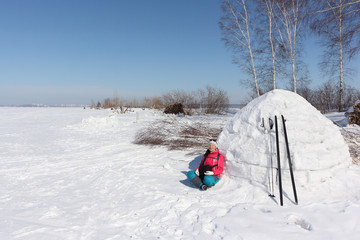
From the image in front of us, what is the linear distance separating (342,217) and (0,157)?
726 centimetres

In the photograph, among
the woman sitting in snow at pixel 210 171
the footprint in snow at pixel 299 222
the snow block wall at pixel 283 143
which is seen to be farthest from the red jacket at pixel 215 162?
the footprint in snow at pixel 299 222

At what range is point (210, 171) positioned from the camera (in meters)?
3.24

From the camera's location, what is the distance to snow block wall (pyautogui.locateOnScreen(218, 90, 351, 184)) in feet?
9.50

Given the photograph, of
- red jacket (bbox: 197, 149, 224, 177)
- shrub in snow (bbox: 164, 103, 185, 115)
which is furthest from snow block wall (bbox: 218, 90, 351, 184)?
shrub in snow (bbox: 164, 103, 185, 115)

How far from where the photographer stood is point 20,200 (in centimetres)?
300

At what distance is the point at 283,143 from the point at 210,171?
1.15 metres

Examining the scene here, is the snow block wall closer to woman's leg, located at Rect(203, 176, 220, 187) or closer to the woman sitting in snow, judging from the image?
the woman sitting in snow

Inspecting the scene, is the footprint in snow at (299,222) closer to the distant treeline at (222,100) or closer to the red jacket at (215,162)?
the red jacket at (215,162)

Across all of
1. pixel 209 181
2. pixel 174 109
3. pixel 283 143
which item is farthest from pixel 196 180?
pixel 174 109

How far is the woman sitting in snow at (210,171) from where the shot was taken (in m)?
3.15

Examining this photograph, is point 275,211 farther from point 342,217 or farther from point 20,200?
point 20,200

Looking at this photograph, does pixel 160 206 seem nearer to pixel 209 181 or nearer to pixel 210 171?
pixel 209 181

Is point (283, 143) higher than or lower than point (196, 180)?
higher

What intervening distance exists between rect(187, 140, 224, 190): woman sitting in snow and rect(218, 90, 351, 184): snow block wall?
Result: 169 mm
